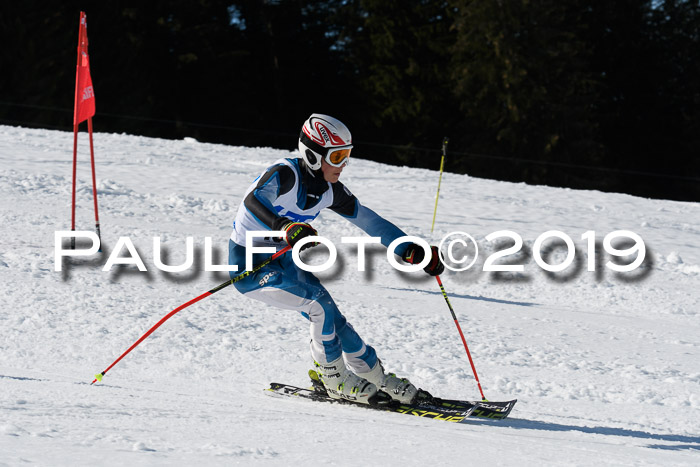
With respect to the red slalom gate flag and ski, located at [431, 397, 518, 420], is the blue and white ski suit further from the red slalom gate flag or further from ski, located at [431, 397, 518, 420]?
the red slalom gate flag

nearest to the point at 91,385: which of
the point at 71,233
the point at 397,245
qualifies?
the point at 397,245

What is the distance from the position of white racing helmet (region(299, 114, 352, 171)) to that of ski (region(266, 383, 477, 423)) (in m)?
1.46

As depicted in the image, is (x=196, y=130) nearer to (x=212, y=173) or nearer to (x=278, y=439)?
(x=212, y=173)

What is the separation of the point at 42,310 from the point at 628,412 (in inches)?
182

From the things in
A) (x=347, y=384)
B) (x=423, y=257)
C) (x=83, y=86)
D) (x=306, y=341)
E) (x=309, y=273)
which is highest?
(x=83, y=86)

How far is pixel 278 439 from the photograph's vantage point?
12.6 ft

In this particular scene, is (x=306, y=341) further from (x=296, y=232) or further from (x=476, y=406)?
(x=296, y=232)

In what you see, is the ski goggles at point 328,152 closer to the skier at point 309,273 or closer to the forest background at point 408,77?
the skier at point 309,273

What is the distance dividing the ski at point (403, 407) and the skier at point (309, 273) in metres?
0.07

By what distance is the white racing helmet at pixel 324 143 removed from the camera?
4891mm

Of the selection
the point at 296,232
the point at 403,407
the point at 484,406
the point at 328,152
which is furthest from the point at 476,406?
the point at 328,152

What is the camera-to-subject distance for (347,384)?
5.04 metres

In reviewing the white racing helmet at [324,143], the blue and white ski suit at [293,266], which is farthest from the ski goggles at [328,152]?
the blue and white ski suit at [293,266]

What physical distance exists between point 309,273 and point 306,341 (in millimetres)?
1780
